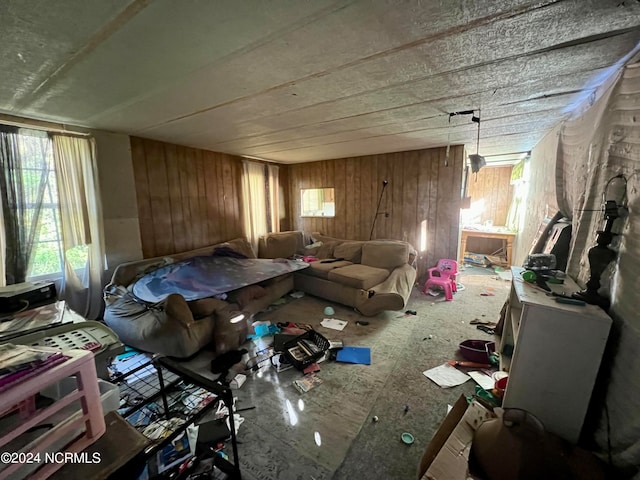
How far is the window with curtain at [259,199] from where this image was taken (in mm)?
4711

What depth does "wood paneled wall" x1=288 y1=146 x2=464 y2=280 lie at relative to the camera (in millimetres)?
4023

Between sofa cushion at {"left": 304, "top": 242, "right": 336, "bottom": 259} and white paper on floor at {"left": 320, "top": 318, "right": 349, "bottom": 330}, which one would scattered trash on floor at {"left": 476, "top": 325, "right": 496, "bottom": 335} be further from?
sofa cushion at {"left": 304, "top": 242, "right": 336, "bottom": 259}

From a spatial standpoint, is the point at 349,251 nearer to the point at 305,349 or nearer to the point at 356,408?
the point at 305,349

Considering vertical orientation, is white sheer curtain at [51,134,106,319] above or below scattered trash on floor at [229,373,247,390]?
above

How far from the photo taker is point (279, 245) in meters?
4.75

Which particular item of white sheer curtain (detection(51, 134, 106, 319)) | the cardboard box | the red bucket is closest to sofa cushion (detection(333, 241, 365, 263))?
the red bucket

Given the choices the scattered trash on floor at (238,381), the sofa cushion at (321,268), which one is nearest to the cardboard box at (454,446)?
the scattered trash on floor at (238,381)

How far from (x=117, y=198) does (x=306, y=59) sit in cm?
297

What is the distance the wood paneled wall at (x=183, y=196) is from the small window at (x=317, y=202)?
157cm

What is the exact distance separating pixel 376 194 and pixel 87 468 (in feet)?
14.9

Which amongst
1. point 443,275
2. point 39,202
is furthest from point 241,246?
point 443,275

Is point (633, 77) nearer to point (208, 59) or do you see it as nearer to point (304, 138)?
point (208, 59)

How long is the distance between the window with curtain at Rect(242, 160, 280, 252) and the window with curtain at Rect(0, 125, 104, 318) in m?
2.19

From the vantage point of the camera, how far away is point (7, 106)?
82.0 inches
